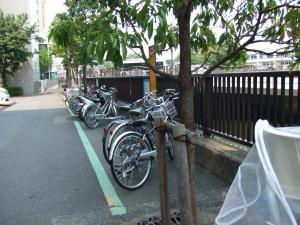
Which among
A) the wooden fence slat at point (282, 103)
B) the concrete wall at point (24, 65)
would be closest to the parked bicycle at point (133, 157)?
the wooden fence slat at point (282, 103)

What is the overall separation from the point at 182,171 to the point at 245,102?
3044 mm

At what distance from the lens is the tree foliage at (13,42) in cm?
3369

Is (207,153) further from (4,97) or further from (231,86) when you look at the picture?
(4,97)

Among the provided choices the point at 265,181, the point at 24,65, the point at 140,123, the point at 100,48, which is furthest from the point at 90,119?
the point at 24,65

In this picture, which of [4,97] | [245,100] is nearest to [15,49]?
[4,97]

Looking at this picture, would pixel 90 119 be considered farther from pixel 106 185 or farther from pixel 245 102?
pixel 245 102

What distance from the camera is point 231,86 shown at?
6000mm

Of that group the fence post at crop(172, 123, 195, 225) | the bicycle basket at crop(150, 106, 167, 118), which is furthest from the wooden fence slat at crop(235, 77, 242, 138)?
the fence post at crop(172, 123, 195, 225)

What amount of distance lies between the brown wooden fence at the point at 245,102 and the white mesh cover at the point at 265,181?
7.01ft

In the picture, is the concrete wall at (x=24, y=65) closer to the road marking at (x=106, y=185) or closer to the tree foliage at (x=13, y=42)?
the tree foliage at (x=13, y=42)

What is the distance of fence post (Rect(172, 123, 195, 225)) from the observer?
9.37ft

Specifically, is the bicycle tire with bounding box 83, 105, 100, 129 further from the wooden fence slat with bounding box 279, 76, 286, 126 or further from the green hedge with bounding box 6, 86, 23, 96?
the green hedge with bounding box 6, 86, 23, 96

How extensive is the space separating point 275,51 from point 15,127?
35.4ft

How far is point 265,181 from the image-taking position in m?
2.31
